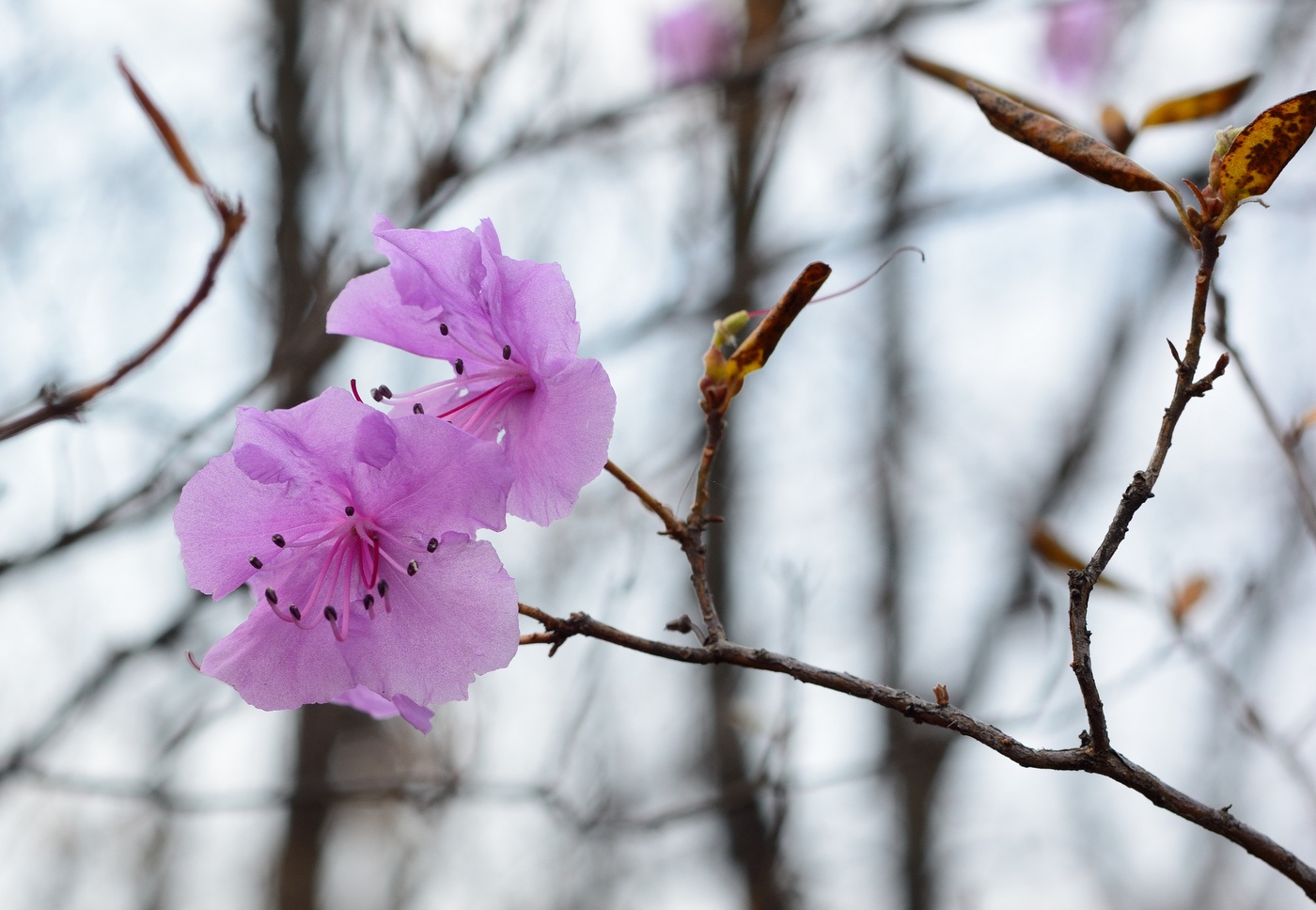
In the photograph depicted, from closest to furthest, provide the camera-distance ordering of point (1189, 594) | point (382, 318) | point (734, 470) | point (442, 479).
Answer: point (442, 479) < point (382, 318) < point (1189, 594) < point (734, 470)

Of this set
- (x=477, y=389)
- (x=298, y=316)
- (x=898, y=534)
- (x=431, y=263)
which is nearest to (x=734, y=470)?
(x=898, y=534)

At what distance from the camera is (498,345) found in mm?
1175

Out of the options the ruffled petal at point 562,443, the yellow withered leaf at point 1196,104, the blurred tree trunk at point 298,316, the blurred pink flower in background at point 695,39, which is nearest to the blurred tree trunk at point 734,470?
the blurred pink flower in background at point 695,39

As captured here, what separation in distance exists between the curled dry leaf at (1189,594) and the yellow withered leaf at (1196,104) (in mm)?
1071

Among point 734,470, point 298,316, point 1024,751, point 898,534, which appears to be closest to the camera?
point 1024,751

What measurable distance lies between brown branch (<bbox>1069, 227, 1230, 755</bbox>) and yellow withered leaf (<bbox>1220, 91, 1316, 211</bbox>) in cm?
7

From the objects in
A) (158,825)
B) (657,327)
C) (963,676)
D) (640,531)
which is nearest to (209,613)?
(640,531)

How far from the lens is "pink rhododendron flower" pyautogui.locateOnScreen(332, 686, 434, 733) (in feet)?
3.48

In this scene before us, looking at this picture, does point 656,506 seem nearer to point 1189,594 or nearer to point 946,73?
point 946,73

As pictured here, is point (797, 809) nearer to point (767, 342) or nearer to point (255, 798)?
point (255, 798)

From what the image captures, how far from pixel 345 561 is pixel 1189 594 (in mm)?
1738

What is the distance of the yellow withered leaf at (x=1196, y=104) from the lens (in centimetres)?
136

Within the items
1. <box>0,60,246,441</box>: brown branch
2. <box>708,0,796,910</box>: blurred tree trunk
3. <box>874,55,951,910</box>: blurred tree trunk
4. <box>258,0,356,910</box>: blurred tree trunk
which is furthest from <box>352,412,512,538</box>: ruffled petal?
<box>874,55,951,910</box>: blurred tree trunk

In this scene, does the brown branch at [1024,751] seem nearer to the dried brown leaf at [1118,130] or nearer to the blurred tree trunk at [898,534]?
the dried brown leaf at [1118,130]
